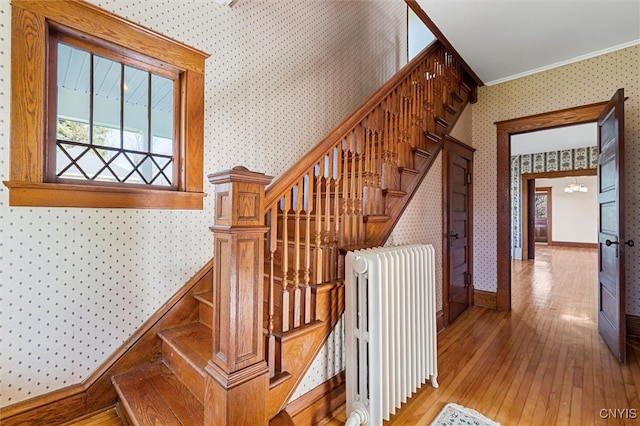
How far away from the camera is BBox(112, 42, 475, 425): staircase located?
1278 mm

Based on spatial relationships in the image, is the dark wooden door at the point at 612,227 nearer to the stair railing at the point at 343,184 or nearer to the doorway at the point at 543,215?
the stair railing at the point at 343,184

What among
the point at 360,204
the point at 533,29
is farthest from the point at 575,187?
the point at 360,204

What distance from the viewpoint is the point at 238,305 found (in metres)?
1.20

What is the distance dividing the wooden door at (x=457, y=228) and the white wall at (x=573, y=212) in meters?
8.82

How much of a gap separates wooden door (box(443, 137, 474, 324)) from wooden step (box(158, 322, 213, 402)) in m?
2.33

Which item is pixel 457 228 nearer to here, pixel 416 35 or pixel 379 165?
pixel 379 165

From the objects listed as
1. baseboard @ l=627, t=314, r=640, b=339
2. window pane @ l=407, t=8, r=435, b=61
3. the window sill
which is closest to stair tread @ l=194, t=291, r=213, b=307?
the window sill

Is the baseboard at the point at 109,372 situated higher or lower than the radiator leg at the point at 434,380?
higher

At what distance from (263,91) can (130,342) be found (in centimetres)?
207

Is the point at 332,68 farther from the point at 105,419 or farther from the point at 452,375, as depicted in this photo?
the point at 105,419

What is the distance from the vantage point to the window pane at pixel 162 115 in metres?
2.03

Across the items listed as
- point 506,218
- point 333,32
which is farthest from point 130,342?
point 506,218

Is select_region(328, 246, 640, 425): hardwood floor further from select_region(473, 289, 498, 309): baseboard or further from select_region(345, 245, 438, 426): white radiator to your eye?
select_region(345, 245, 438, 426): white radiator

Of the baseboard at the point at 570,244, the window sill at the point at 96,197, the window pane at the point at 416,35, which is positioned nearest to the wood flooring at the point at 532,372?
the window sill at the point at 96,197
